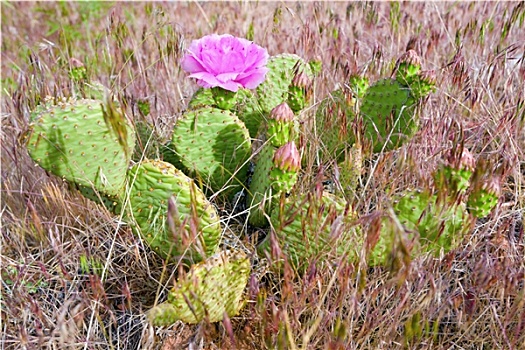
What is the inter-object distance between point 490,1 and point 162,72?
1602mm

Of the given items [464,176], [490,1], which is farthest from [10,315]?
[490,1]

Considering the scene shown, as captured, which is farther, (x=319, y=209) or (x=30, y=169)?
(x=30, y=169)

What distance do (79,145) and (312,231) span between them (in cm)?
54

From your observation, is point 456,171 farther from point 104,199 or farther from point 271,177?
point 104,199

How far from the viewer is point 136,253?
4.08 ft

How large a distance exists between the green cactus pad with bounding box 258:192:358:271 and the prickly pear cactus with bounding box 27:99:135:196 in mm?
372

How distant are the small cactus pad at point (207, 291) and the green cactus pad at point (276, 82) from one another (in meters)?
0.60

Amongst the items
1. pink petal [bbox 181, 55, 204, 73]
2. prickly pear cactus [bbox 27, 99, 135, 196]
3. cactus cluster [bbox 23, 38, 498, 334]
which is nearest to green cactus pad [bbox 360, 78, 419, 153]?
cactus cluster [bbox 23, 38, 498, 334]

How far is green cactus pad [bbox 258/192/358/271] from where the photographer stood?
1091mm

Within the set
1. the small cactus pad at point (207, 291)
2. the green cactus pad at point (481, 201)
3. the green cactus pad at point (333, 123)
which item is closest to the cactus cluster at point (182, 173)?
the small cactus pad at point (207, 291)

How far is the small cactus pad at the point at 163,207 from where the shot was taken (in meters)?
1.14

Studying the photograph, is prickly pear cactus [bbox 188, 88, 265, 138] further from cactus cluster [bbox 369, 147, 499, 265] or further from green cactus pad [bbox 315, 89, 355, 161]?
cactus cluster [bbox 369, 147, 499, 265]

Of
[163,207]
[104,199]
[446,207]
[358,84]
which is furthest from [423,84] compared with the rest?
[104,199]

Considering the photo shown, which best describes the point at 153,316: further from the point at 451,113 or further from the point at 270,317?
the point at 451,113
